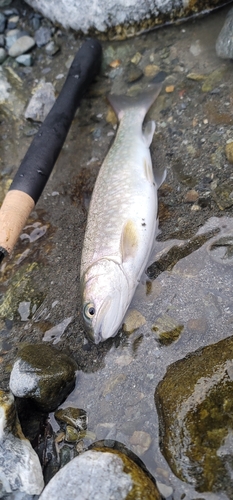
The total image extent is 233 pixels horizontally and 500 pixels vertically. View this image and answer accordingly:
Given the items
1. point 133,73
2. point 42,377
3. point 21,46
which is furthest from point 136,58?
point 42,377

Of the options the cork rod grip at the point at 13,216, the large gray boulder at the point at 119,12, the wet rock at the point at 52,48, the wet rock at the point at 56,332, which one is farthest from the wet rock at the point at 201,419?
the wet rock at the point at 52,48

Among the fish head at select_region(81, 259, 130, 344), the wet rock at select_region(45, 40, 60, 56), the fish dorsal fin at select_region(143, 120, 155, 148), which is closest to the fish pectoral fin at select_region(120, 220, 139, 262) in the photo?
the fish head at select_region(81, 259, 130, 344)

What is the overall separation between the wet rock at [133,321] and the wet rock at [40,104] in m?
2.91

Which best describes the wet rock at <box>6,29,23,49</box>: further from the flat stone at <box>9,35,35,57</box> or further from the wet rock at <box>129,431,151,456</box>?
the wet rock at <box>129,431,151,456</box>

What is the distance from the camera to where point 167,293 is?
3703mm

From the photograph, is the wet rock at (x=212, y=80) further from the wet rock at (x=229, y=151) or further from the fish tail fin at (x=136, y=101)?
the wet rock at (x=229, y=151)

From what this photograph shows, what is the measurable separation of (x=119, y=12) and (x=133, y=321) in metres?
3.96

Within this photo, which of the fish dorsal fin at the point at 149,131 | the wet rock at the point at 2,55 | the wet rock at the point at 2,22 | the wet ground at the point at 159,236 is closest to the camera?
the wet ground at the point at 159,236

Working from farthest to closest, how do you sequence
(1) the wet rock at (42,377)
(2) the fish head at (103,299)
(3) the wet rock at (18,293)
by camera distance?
(3) the wet rock at (18,293) → (2) the fish head at (103,299) → (1) the wet rock at (42,377)

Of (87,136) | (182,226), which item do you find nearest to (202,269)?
(182,226)

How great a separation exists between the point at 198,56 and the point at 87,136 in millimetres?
1587

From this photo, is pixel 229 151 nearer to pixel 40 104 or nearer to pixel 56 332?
pixel 56 332

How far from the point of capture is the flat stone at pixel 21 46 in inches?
235

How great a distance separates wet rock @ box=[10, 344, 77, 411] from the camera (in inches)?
125
